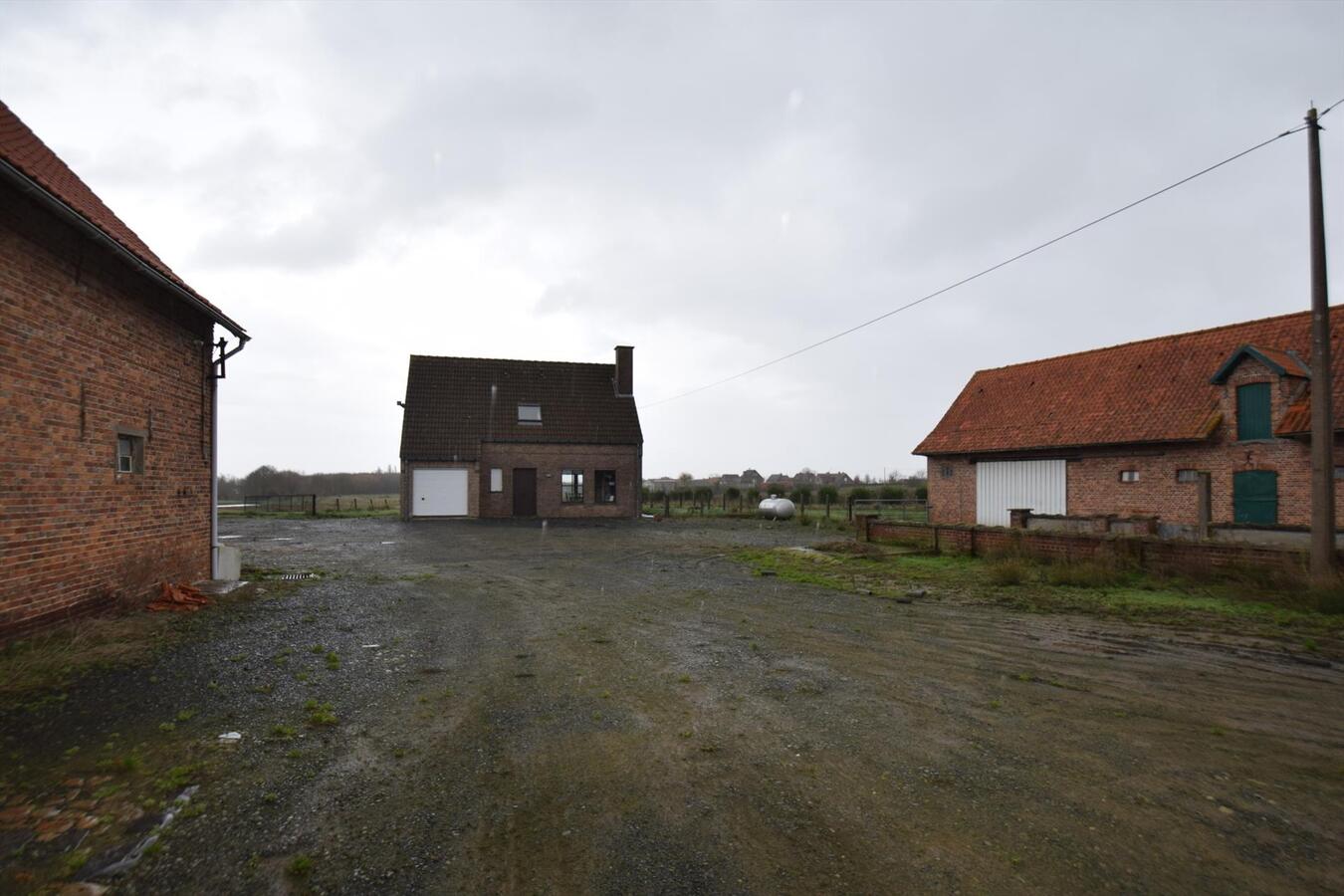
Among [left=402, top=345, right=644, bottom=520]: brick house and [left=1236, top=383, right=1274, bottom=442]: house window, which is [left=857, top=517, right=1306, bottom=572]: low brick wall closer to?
[left=1236, top=383, right=1274, bottom=442]: house window

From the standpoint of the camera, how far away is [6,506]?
586cm

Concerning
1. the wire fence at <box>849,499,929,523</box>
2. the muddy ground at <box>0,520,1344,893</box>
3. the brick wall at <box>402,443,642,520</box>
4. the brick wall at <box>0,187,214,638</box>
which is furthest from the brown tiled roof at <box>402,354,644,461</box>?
the muddy ground at <box>0,520,1344,893</box>

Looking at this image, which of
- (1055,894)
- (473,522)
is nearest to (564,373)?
(473,522)

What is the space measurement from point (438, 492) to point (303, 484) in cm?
3700

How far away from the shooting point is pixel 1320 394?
9.35 meters

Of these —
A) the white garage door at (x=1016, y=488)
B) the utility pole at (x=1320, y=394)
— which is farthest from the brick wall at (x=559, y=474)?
the utility pole at (x=1320, y=394)

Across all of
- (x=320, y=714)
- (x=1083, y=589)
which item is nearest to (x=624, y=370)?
(x=1083, y=589)

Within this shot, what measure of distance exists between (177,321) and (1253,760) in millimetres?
12195

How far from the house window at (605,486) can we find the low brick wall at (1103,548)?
56.3 feet

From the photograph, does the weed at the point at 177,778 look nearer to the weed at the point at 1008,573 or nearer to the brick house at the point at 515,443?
the weed at the point at 1008,573

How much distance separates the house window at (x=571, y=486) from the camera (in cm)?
3088

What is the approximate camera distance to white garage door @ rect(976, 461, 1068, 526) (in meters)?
21.1

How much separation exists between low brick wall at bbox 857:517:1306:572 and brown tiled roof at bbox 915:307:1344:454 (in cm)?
732

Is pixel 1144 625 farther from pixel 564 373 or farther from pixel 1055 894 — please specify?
pixel 564 373
